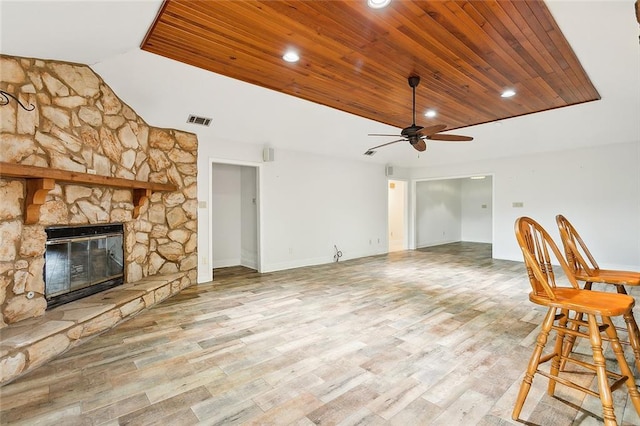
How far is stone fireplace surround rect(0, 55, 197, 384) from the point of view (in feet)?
8.55

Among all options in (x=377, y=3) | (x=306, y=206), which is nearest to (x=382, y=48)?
(x=377, y=3)

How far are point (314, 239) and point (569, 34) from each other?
16.8 ft

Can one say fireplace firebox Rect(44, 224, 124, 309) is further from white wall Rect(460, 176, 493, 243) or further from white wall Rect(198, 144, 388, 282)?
white wall Rect(460, 176, 493, 243)

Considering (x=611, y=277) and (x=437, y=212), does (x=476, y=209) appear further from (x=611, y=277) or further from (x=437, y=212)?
(x=611, y=277)

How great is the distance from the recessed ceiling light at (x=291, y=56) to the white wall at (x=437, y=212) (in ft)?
23.4

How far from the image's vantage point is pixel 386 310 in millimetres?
3738

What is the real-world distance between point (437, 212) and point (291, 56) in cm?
843

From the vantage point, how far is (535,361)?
1767 millimetres

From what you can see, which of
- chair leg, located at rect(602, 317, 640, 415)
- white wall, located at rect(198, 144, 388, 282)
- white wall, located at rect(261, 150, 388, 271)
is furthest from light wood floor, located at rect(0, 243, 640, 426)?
white wall, located at rect(261, 150, 388, 271)

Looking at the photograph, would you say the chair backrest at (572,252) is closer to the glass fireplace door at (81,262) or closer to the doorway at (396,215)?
the glass fireplace door at (81,262)

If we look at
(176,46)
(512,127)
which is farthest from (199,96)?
(512,127)

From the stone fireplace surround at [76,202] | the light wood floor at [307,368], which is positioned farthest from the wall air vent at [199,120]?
the light wood floor at [307,368]

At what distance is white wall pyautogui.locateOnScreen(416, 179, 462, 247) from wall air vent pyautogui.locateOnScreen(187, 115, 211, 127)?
22.3 feet

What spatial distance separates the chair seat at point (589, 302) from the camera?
1553mm
